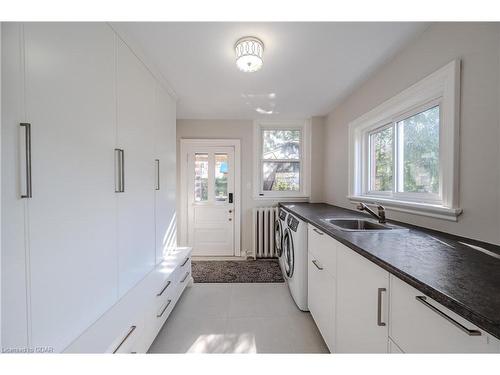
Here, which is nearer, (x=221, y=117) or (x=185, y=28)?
(x=185, y=28)

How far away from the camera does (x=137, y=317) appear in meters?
1.16

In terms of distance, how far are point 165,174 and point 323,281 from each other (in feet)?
5.98

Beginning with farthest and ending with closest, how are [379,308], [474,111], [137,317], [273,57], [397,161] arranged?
[397,161] < [273,57] < [137,317] < [474,111] < [379,308]

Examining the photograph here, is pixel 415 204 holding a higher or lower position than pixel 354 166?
lower

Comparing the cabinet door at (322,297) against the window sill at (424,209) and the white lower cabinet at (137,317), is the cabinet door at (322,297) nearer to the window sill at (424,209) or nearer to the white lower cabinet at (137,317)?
the window sill at (424,209)

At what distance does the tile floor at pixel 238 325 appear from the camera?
1.42 m

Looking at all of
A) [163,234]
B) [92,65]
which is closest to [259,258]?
[163,234]

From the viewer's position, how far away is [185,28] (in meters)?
1.29

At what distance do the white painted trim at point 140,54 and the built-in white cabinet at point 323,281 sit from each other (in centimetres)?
199

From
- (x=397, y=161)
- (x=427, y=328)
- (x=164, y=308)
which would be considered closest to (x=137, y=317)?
(x=164, y=308)

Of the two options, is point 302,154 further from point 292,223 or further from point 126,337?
point 126,337
